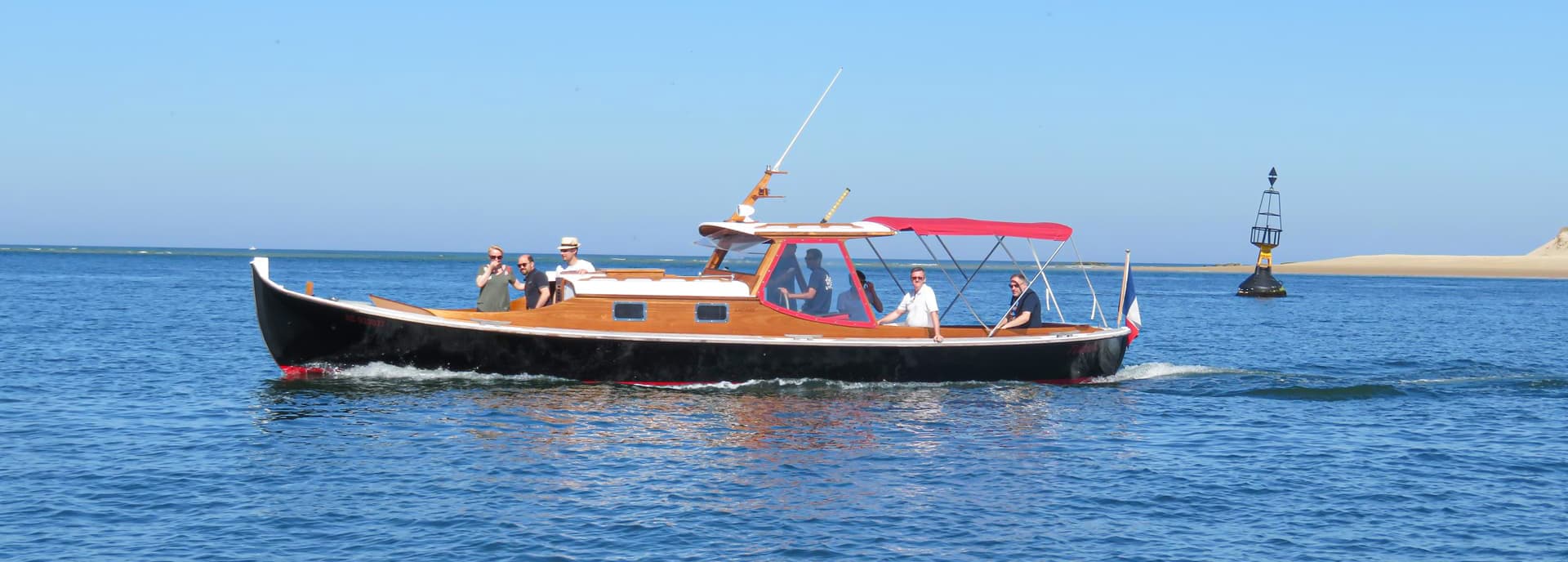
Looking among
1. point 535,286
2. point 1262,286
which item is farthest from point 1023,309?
point 1262,286

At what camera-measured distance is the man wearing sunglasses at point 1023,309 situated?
68.1 feet

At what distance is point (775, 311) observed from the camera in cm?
1906

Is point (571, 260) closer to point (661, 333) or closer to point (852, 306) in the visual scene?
point (661, 333)

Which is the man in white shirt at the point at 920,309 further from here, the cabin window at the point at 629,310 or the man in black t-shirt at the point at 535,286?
the man in black t-shirt at the point at 535,286

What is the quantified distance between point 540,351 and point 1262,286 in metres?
65.5

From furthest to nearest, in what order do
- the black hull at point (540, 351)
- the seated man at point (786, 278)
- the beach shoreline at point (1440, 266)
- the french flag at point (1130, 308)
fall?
1. the beach shoreline at point (1440, 266)
2. the french flag at point (1130, 308)
3. the seated man at point (786, 278)
4. the black hull at point (540, 351)

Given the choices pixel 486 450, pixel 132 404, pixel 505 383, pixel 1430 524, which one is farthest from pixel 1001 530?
pixel 132 404

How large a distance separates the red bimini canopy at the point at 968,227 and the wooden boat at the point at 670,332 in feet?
0.09

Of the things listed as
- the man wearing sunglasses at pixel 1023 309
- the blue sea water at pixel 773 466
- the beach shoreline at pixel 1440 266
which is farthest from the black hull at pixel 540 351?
the beach shoreline at pixel 1440 266

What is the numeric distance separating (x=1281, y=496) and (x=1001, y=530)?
3.35 metres

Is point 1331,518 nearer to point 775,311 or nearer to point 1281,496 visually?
point 1281,496

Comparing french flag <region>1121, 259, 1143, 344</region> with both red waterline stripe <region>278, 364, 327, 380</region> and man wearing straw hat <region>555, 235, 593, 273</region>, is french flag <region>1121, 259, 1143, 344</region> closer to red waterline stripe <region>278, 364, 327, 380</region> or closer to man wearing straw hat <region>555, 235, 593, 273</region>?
man wearing straw hat <region>555, 235, 593, 273</region>

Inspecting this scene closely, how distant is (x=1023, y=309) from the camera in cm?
2105

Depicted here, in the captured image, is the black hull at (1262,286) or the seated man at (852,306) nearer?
the seated man at (852,306)
